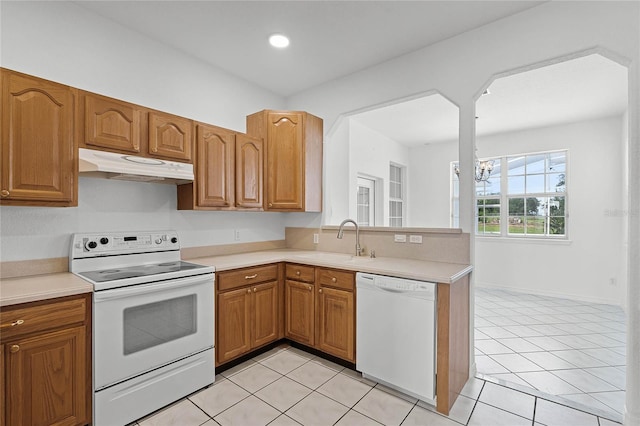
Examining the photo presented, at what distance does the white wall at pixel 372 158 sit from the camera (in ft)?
15.5

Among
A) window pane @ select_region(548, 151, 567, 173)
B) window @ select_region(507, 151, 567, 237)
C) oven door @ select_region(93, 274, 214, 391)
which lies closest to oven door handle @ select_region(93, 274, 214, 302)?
oven door @ select_region(93, 274, 214, 391)

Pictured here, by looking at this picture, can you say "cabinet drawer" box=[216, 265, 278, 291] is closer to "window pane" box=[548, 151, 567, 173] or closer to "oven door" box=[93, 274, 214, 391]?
"oven door" box=[93, 274, 214, 391]

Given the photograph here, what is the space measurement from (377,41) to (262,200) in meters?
1.87

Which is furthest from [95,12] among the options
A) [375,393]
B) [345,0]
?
[375,393]

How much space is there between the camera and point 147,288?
6.47 ft

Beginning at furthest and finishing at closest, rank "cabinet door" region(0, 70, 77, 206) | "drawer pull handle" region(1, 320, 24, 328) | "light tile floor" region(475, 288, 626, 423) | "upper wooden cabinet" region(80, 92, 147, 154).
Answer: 1. "light tile floor" region(475, 288, 626, 423)
2. "upper wooden cabinet" region(80, 92, 147, 154)
3. "cabinet door" region(0, 70, 77, 206)
4. "drawer pull handle" region(1, 320, 24, 328)

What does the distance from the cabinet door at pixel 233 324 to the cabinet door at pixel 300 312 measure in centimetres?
43

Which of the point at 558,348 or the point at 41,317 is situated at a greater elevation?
the point at 41,317

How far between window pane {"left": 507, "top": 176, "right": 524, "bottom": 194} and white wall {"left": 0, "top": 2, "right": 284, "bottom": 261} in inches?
192

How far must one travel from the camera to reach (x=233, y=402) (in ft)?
7.03

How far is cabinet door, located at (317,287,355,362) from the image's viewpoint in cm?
251

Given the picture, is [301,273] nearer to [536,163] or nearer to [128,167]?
[128,167]

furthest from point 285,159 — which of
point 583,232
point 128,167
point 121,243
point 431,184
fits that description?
point 583,232

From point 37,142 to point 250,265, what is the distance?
164cm
